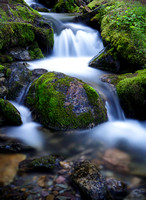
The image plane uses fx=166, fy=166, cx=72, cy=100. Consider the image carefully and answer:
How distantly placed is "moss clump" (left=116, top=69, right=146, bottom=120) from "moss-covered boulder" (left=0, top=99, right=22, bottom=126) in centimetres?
339

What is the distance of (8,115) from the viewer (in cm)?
438

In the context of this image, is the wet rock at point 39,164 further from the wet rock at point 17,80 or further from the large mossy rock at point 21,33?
the large mossy rock at point 21,33

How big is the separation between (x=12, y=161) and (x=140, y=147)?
117 inches

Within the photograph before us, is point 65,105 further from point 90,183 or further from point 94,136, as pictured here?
point 90,183

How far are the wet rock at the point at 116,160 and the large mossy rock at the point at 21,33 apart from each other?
5822 mm

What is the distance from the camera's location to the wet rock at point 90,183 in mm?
2363

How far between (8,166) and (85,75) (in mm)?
5227

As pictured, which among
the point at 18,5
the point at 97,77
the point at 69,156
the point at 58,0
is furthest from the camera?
the point at 58,0

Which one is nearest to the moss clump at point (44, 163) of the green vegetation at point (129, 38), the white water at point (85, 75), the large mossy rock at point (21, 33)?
the white water at point (85, 75)

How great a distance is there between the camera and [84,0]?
24031 mm

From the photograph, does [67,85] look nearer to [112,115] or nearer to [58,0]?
[112,115]

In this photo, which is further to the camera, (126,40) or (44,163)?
(126,40)

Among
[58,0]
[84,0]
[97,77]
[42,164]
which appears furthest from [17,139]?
[84,0]

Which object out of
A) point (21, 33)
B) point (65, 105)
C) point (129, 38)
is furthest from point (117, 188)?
point (21, 33)
